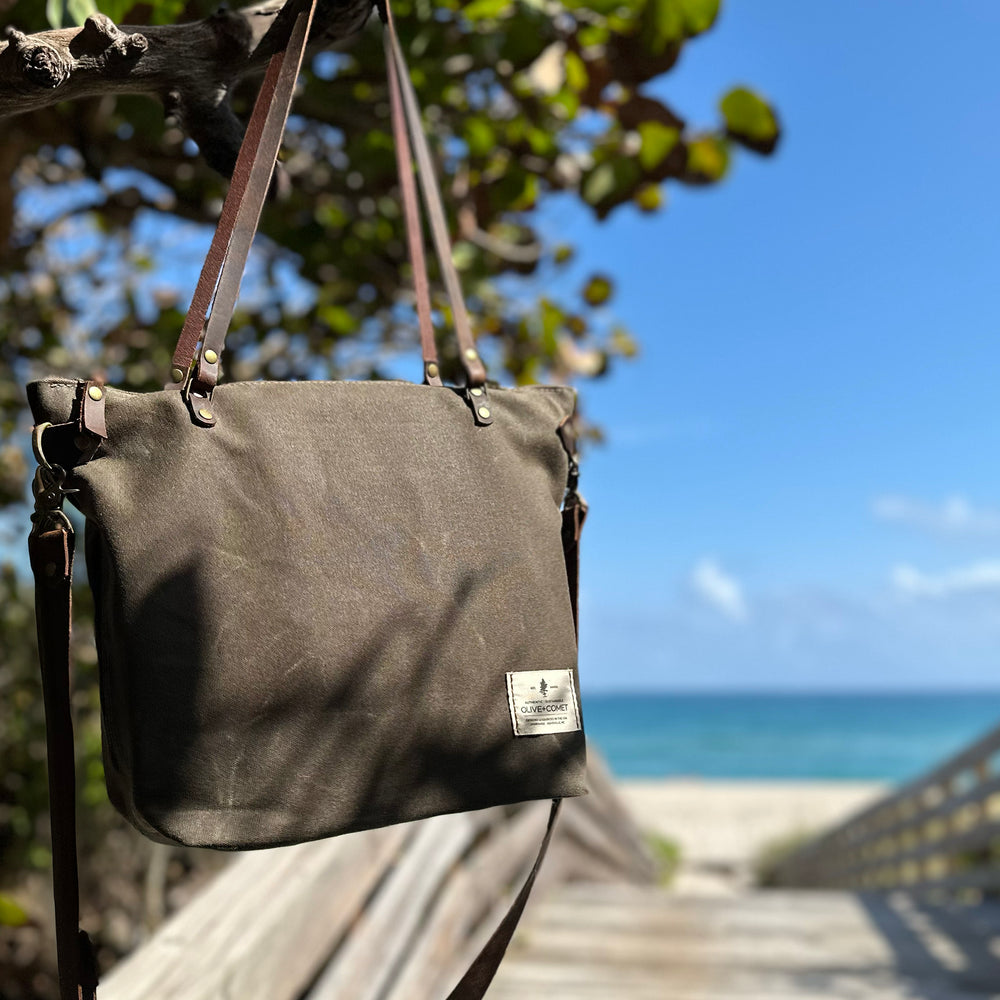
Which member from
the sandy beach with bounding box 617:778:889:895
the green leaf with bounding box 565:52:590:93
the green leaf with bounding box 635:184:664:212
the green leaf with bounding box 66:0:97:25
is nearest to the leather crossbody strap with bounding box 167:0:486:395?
the green leaf with bounding box 66:0:97:25

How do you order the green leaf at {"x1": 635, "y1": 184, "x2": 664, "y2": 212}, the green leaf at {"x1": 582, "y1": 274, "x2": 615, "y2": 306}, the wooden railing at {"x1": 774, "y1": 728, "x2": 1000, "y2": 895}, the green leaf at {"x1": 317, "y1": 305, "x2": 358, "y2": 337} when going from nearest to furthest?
the green leaf at {"x1": 635, "y1": 184, "x2": 664, "y2": 212}, the green leaf at {"x1": 317, "y1": 305, "x2": 358, "y2": 337}, the green leaf at {"x1": 582, "y1": 274, "x2": 615, "y2": 306}, the wooden railing at {"x1": 774, "y1": 728, "x2": 1000, "y2": 895}

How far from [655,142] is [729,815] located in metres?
23.9

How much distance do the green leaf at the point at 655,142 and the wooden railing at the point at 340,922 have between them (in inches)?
59.8

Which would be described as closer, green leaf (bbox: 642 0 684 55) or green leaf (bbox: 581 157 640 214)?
green leaf (bbox: 642 0 684 55)

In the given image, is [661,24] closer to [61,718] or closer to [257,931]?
[61,718]

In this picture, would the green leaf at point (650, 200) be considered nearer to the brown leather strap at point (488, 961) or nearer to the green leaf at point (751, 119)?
the green leaf at point (751, 119)

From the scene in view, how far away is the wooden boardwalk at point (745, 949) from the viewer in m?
3.18

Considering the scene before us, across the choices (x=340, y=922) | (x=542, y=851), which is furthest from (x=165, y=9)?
(x=340, y=922)

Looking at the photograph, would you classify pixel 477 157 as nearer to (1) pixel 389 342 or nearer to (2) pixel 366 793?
(1) pixel 389 342

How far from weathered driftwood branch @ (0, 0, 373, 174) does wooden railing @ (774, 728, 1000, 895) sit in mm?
4076

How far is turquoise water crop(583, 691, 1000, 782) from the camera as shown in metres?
46.2

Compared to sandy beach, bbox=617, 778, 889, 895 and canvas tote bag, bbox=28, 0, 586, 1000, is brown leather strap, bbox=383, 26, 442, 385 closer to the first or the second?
canvas tote bag, bbox=28, 0, 586, 1000

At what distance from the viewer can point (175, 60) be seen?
995 mm

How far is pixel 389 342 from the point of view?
3.04m
